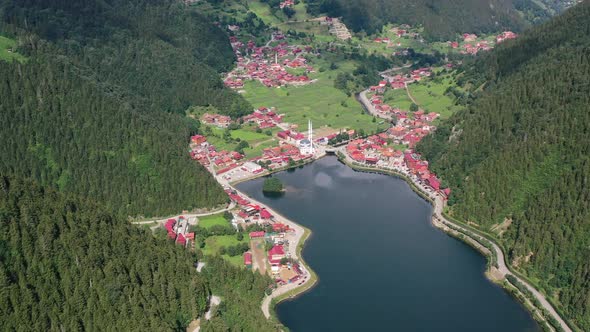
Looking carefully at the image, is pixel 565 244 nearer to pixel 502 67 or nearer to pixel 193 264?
pixel 193 264

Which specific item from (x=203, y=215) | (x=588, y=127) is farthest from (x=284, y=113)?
(x=588, y=127)

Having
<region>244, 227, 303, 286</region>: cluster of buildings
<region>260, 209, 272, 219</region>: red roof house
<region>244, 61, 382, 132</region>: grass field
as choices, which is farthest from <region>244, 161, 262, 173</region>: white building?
<region>244, 227, 303, 286</region>: cluster of buildings

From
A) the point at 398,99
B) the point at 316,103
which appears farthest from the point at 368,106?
the point at 316,103

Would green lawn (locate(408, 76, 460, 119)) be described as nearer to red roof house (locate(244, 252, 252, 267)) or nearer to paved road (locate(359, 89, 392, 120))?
paved road (locate(359, 89, 392, 120))

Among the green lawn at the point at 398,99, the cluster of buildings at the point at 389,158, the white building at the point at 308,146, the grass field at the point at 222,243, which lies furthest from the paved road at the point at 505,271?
the green lawn at the point at 398,99

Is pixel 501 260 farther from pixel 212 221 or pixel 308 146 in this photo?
pixel 308 146

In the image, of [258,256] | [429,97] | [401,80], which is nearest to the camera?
[258,256]
